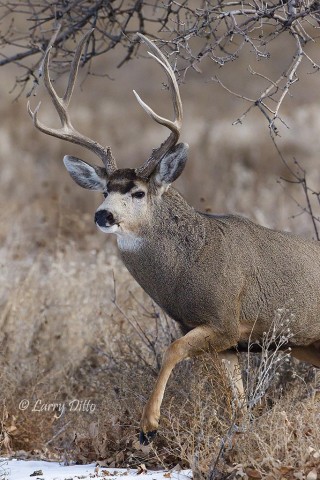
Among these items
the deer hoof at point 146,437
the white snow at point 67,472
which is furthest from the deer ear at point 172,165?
the white snow at point 67,472

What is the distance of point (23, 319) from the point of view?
10.5 metres

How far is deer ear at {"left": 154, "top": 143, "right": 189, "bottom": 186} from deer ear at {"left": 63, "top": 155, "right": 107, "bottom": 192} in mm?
422

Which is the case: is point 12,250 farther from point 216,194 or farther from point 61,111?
point 216,194

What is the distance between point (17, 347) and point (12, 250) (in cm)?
228

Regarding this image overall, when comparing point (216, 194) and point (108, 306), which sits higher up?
point (216, 194)

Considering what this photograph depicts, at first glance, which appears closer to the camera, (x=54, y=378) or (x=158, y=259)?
(x=158, y=259)

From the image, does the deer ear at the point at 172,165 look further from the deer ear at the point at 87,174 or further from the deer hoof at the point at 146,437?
the deer hoof at the point at 146,437

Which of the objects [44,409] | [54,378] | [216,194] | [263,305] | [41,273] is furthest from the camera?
[216,194]

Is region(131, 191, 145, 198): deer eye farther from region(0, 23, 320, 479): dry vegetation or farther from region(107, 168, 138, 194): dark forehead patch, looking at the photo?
region(0, 23, 320, 479): dry vegetation

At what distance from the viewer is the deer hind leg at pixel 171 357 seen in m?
6.83

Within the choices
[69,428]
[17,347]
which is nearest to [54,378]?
[17,347]

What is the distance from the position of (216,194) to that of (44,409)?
31.4ft

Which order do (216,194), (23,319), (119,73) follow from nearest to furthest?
(23,319) < (216,194) < (119,73)

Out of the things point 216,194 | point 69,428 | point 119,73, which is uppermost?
point 119,73
